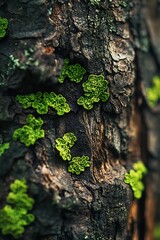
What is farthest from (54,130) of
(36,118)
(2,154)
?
(2,154)

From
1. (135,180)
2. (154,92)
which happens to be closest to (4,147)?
(135,180)

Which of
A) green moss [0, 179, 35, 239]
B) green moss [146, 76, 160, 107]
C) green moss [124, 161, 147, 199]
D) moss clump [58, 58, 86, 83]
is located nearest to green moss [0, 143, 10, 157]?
green moss [0, 179, 35, 239]

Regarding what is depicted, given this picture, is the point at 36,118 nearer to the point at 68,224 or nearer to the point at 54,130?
the point at 54,130

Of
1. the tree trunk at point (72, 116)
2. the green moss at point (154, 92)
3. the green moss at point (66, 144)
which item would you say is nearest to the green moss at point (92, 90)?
the tree trunk at point (72, 116)

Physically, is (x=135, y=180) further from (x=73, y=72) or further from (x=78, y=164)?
(x=73, y=72)

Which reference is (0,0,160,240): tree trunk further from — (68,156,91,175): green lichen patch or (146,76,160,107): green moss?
(146,76,160,107): green moss

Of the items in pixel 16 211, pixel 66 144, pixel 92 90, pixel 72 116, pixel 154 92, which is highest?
pixel 154 92
